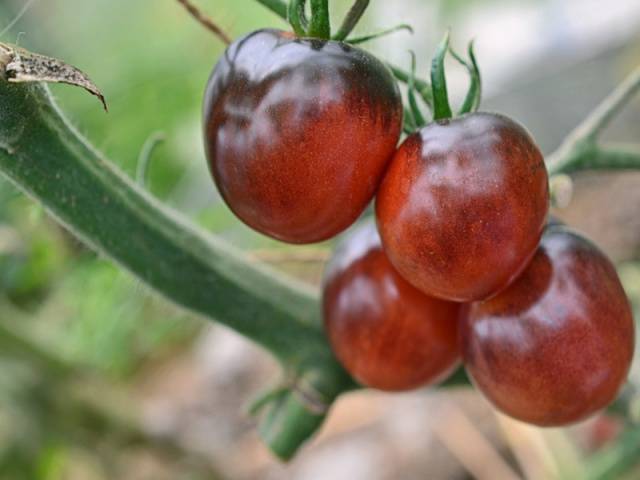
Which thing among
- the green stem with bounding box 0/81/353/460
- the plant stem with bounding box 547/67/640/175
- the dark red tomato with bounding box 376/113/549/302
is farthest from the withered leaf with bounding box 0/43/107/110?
the plant stem with bounding box 547/67/640/175

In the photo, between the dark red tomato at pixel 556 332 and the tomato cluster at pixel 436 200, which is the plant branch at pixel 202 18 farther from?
the dark red tomato at pixel 556 332

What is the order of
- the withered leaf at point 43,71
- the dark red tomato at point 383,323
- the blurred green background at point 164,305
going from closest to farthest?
the withered leaf at point 43,71 < the dark red tomato at point 383,323 < the blurred green background at point 164,305

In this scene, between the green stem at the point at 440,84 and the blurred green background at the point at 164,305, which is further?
the blurred green background at the point at 164,305

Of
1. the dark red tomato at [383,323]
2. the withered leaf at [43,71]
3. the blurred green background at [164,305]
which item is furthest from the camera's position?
the blurred green background at [164,305]

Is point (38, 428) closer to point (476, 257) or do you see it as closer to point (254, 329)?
point (254, 329)

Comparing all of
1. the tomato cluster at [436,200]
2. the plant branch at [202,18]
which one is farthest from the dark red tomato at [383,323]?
the plant branch at [202,18]

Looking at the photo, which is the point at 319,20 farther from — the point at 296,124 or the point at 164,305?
the point at 164,305

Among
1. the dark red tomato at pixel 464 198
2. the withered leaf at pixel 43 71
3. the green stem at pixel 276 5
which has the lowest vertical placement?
the dark red tomato at pixel 464 198
